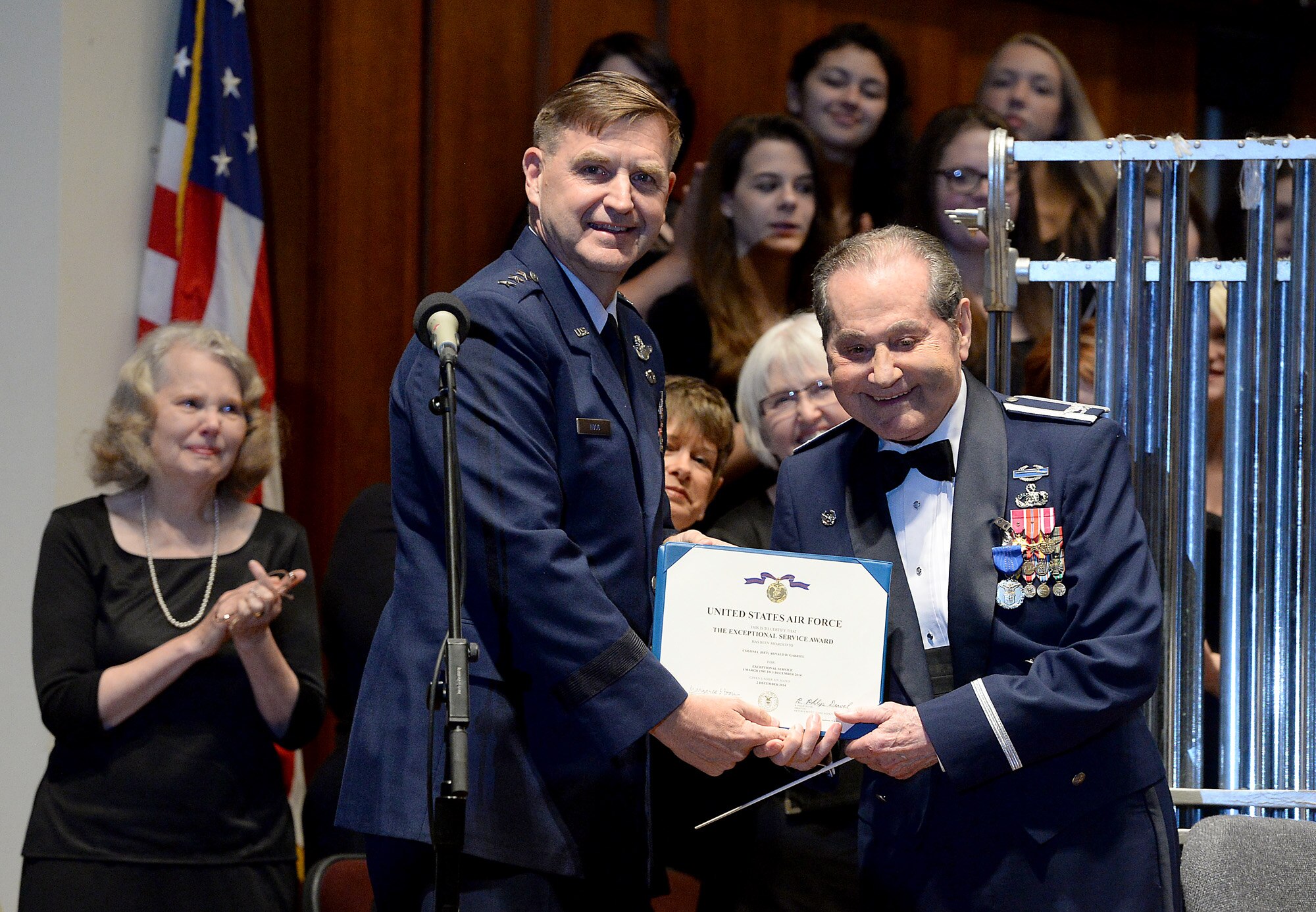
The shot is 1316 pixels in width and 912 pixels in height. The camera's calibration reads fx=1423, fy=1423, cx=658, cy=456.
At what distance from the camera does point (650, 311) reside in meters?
5.04

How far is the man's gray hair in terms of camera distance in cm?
238

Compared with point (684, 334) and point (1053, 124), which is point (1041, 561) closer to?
point (684, 334)

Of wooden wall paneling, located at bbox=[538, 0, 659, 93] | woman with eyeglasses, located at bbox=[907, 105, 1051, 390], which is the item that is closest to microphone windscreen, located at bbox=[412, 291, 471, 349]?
wooden wall paneling, located at bbox=[538, 0, 659, 93]

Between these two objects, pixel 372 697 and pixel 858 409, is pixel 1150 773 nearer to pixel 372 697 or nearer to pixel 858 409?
pixel 858 409

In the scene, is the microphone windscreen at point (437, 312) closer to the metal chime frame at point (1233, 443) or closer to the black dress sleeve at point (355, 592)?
the metal chime frame at point (1233, 443)

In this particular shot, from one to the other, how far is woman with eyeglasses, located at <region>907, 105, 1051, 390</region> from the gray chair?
9.38 ft

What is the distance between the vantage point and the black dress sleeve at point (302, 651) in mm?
3502

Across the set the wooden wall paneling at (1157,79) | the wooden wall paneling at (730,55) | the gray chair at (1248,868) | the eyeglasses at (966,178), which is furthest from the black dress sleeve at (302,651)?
the wooden wall paneling at (1157,79)

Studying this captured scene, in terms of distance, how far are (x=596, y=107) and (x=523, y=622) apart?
865mm

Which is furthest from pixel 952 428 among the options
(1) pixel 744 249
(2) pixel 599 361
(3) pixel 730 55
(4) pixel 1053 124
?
(4) pixel 1053 124

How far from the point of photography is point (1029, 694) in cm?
224

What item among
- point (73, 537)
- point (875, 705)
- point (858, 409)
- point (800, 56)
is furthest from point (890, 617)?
point (800, 56)

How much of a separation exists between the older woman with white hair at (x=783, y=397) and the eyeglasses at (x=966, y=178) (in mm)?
1607

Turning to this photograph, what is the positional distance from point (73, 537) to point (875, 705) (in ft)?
7.19
